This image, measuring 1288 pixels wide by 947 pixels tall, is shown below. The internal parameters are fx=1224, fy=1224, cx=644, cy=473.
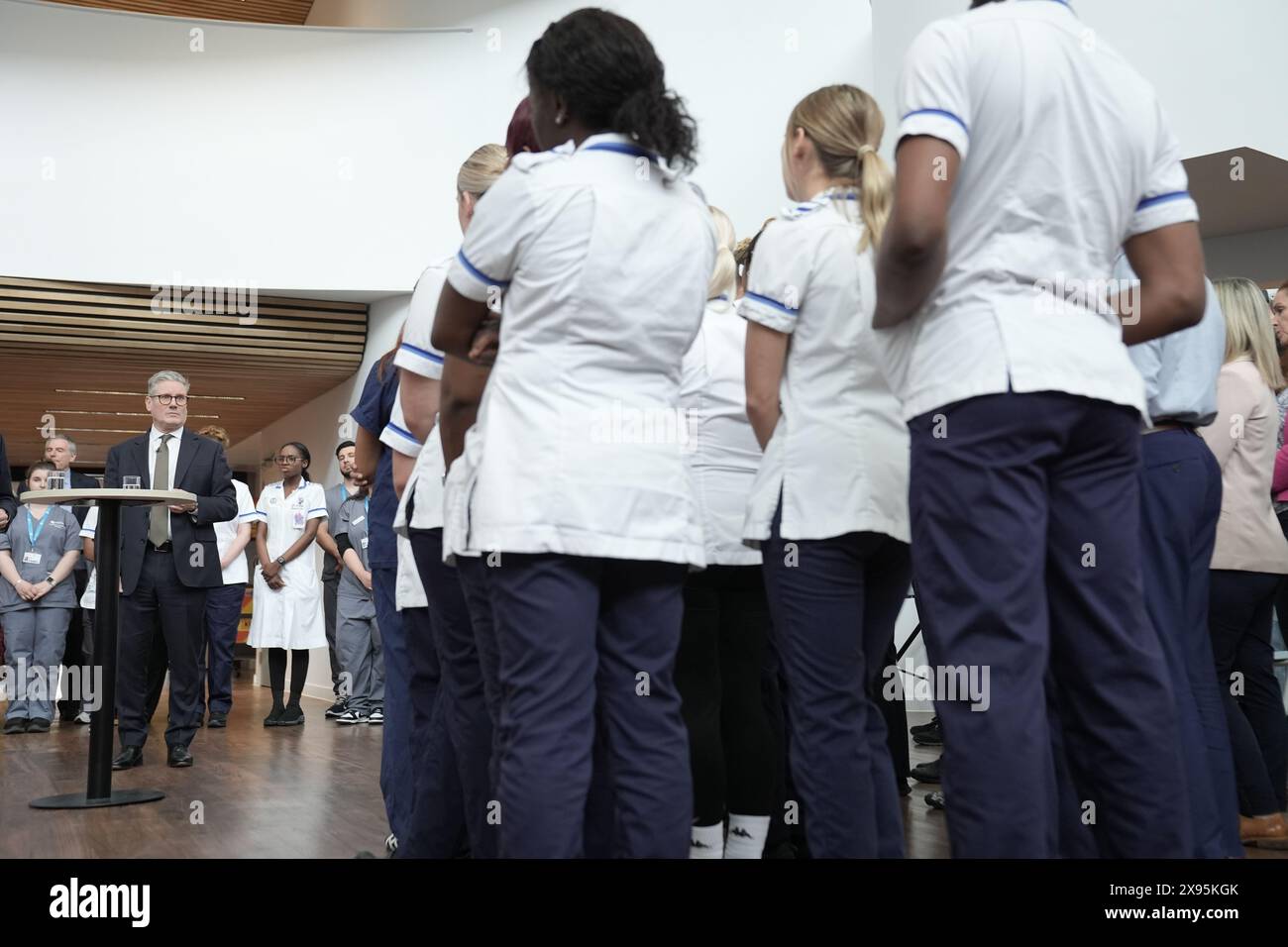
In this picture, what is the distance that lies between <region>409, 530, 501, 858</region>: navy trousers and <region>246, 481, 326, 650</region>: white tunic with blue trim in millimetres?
5223

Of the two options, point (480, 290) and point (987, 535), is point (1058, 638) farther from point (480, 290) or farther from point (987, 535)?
point (480, 290)

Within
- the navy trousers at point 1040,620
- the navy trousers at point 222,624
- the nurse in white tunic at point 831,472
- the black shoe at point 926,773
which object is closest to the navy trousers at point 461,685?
the nurse in white tunic at point 831,472

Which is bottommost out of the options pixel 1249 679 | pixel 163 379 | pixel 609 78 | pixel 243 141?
pixel 1249 679

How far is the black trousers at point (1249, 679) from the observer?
9.52 feet

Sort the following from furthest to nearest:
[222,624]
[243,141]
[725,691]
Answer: [243,141]
[222,624]
[725,691]

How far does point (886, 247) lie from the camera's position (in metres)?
1.59

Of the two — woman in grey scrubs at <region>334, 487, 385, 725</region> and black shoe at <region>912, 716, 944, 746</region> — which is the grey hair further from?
black shoe at <region>912, 716, 944, 746</region>

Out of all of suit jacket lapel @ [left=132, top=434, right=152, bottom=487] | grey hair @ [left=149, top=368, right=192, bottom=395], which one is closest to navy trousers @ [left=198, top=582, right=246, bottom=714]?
suit jacket lapel @ [left=132, top=434, right=152, bottom=487]

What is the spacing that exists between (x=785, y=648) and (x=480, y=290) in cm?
74

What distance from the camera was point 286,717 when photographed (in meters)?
6.78

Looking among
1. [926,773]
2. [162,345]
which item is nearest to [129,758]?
[926,773]

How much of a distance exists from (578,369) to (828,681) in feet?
2.15

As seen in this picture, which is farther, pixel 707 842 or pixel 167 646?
pixel 167 646

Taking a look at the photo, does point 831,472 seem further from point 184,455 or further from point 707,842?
point 184,455
